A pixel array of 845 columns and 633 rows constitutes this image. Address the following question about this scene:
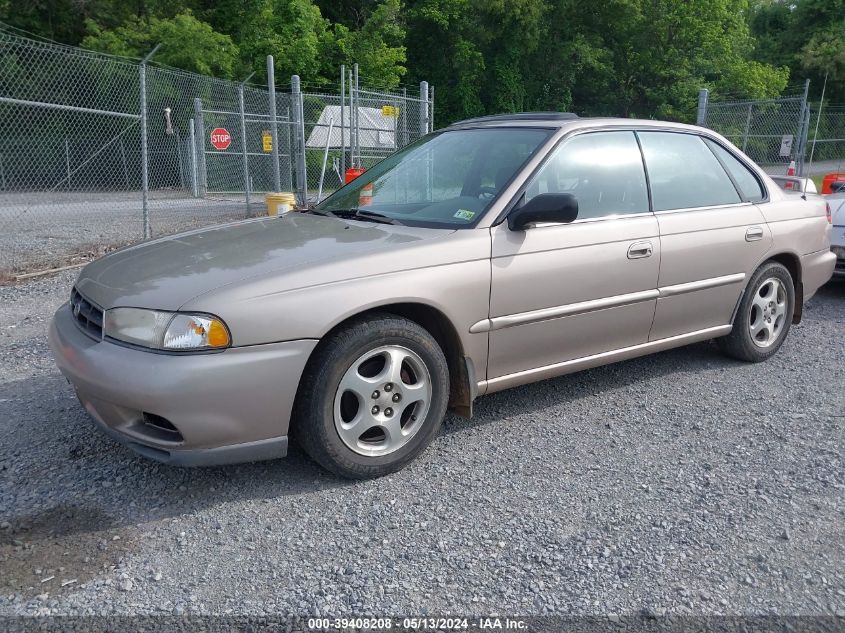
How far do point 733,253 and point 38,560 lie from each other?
4088 mm

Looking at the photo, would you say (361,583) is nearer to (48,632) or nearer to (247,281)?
(48,632)

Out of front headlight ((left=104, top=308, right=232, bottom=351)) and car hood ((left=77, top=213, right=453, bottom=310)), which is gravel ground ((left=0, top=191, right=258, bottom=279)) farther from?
front headlight ((left=104, top=308, right=232, bottom=351))

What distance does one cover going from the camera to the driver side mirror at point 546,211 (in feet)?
11.2

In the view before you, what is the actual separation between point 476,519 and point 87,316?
75.5 inches

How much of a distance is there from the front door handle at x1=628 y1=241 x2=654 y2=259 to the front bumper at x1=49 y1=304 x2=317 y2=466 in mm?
1976

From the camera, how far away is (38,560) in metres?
2.61

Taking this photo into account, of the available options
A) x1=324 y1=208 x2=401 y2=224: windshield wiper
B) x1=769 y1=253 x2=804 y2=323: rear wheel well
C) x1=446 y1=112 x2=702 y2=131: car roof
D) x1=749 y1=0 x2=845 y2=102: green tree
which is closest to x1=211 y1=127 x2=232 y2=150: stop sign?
x1=446 y1=112 x2=702 y2=131: car roof

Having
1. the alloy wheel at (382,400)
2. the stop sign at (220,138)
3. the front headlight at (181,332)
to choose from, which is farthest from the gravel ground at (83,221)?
the alloy wheel at (382,400)

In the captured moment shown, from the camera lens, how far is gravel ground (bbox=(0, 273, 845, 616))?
8.05 ft

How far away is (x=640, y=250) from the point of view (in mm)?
4020

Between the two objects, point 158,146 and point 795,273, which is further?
point 158,146

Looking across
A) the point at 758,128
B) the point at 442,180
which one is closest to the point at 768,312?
the point at 442,180

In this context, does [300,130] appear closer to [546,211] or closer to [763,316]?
[763,316]

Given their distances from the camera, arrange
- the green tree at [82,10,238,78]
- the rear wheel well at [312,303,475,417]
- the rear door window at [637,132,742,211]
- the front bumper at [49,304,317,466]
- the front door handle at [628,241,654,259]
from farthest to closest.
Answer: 1. the green tree at [82,10,238,78]
2. the rear door window at [637,132,742,211]
3. the front door handle at [628,241,654,259]
4. the rear wheel well at [312,303,475,417]
5. the front bumper at [49,304,317,466]
